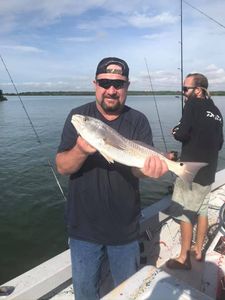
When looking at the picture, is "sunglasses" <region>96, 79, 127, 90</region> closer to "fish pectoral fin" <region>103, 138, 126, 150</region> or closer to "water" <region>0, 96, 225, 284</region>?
"fish pectoral fin" <region>103, 138, 126, 150</region>

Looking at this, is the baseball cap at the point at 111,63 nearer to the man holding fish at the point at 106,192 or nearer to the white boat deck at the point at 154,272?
the man holding fish at the point at 106,192

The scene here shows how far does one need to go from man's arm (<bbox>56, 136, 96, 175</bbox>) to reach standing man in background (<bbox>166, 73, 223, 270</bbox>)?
1.82 m

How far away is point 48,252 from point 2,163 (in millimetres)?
7888

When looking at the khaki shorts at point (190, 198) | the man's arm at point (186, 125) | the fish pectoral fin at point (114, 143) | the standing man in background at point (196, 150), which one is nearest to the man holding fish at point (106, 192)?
the fish pectoral fin at point (114, 143)

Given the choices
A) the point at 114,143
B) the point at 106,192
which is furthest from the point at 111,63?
the point at 106,192

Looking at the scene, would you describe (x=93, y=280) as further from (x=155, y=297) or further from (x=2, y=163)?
(x=2, y=163)

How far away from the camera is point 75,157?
296 cm

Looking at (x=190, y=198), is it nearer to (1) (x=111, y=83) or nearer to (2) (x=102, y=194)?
(2) (x=102, y=194)

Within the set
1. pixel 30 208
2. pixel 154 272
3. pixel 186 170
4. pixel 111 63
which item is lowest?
pixel 30 208

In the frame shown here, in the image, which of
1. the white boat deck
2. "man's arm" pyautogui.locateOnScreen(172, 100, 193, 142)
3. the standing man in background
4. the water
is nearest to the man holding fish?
the white boat deck

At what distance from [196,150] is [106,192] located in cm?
181

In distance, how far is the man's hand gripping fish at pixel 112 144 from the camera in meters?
2.92

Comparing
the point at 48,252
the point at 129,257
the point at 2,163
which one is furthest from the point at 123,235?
the point at 2,163

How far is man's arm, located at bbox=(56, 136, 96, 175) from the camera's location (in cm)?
290
